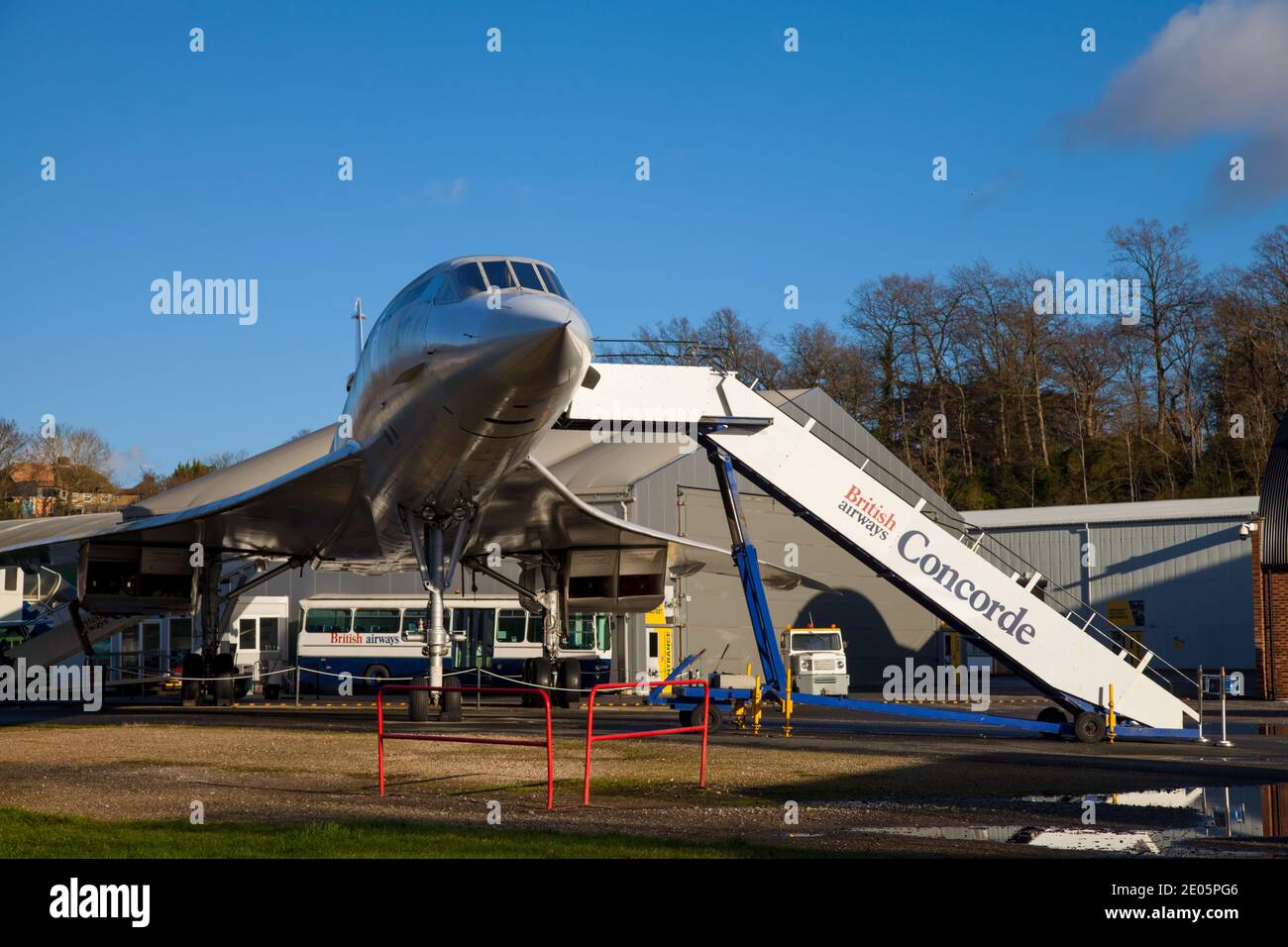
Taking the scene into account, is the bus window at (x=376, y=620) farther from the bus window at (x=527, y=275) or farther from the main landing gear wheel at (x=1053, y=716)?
the bus window at (x=527, y=275)

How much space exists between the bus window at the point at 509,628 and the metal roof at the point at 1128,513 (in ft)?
47.2

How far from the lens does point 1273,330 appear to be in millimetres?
54406

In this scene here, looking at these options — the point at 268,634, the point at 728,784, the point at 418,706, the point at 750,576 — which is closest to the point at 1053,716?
the point at 750,576

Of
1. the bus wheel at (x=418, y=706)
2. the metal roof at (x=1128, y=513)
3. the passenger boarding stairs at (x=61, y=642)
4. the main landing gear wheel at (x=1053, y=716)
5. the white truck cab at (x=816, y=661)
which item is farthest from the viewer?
the metal roof at (x=1128, y=513)

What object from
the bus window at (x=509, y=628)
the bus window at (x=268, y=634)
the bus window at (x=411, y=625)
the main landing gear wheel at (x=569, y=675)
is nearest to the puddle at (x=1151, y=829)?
the main landing gear wheel at (x=569, y=675)

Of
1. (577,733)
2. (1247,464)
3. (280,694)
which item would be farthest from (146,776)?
(1247,464)

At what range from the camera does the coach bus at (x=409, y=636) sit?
31781 mm

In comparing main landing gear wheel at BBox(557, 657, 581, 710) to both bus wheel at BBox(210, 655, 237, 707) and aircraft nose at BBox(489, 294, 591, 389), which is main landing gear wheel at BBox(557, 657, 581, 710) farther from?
aircraft nose at BBox(489, 294, 591, 389)

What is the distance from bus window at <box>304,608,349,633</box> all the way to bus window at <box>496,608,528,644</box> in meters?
4.13

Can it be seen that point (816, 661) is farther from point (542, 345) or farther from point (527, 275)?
point (542, 345)
